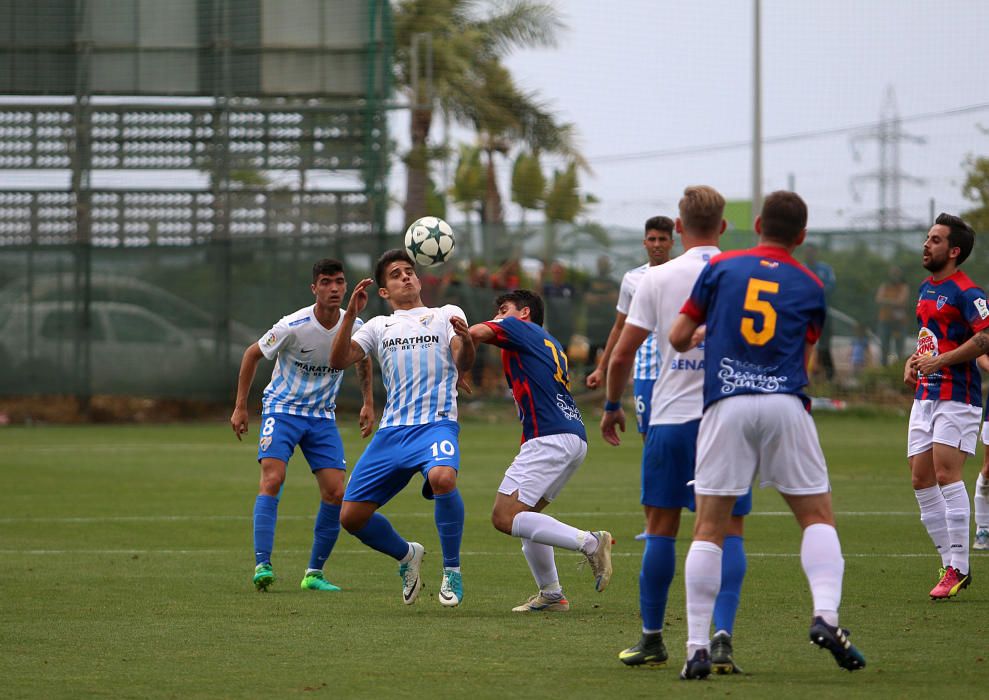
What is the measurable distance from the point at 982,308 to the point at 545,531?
299 cm

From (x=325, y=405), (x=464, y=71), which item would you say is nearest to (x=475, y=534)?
(x=325, y=405)

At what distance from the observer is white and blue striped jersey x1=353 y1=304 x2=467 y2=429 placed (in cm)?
865

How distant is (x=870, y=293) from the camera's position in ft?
86.9

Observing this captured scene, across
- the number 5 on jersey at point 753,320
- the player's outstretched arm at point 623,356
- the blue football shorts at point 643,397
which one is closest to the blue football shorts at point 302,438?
the blue football shorts at point 643,397

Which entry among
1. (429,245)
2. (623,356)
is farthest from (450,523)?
(623,356)

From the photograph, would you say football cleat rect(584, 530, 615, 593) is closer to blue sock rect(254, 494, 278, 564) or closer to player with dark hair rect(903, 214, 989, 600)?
player with dark hair rect(903, 214, 989, 600)

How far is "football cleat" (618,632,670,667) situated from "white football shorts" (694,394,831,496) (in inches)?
31.3

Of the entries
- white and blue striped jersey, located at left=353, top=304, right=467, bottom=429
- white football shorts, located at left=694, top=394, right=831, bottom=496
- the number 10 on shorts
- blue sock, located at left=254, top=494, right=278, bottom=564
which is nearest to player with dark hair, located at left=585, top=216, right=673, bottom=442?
white and blue striped jersey, located at left=353, top=304, right=467, bottom=429

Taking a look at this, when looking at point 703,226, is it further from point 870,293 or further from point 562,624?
point 870,293

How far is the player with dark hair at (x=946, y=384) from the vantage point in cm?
887

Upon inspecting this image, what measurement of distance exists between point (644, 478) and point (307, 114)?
77.3 feet

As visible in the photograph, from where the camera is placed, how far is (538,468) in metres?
8.55

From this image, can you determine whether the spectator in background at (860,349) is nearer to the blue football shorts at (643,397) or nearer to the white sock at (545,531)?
the blue football shorts at (643,397)

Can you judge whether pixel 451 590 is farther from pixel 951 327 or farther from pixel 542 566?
pixel 951 327
